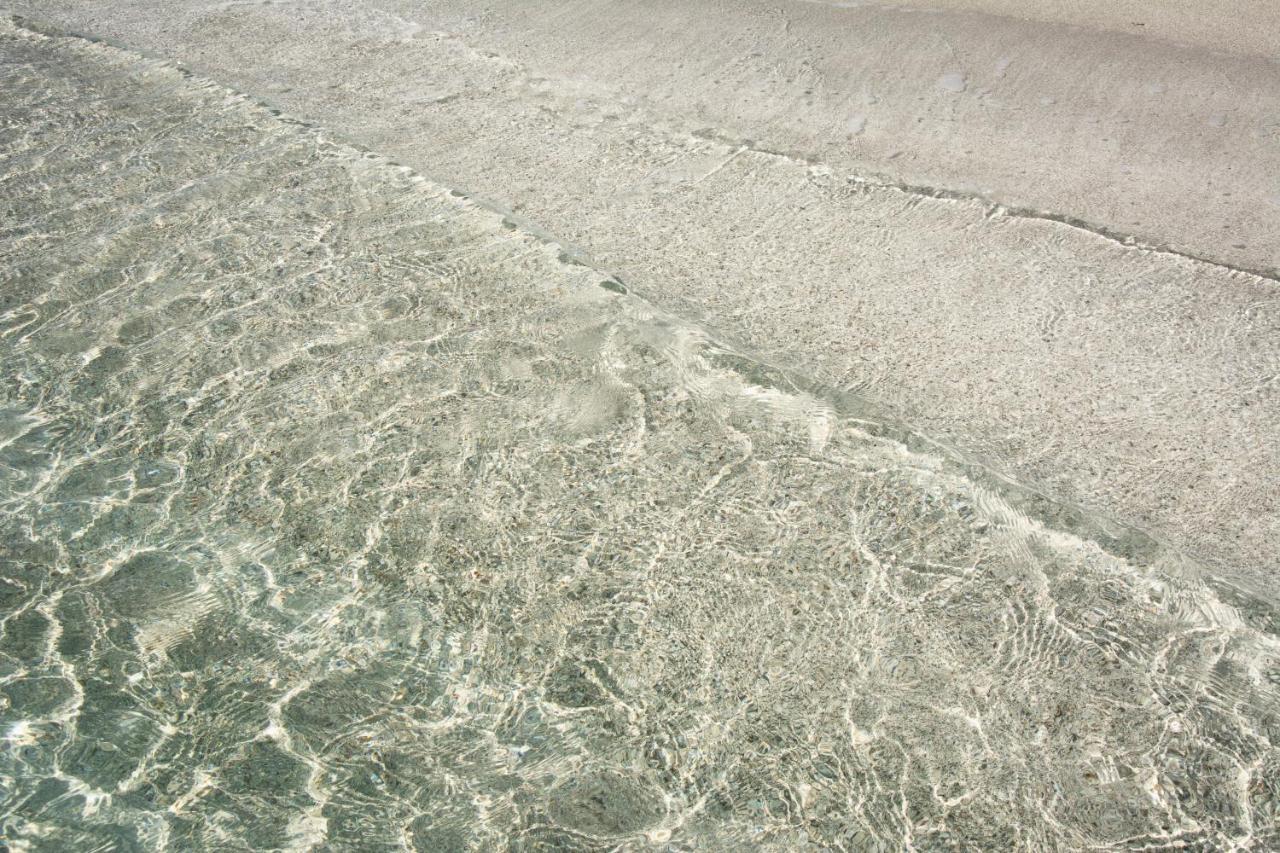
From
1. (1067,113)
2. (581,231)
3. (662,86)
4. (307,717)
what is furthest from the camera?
(662,86)

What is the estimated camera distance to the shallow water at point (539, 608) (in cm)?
205

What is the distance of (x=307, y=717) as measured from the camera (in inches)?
87.7

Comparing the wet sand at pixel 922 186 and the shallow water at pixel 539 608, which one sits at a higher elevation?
the wet sand at pixel 922 186

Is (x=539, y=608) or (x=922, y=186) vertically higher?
(x=922, y=186)

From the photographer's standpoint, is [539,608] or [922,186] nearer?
[539,608]

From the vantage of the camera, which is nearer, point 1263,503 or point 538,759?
point 538,759

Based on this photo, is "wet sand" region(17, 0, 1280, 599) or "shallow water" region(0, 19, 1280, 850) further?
"wet sand" region(17, 0, 1280, 599)

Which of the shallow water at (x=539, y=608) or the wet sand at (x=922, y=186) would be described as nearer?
the shallow water at (x=539, y=608)

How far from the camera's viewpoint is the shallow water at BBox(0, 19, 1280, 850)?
2053mm

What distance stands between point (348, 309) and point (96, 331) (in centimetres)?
74

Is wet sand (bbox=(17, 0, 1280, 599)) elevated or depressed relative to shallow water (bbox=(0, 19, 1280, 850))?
elevated

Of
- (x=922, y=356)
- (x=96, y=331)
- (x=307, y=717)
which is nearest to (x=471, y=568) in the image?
(x=307, y=717)

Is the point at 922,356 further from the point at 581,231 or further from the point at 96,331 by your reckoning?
the point at 96,331

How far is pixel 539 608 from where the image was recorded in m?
2.39
